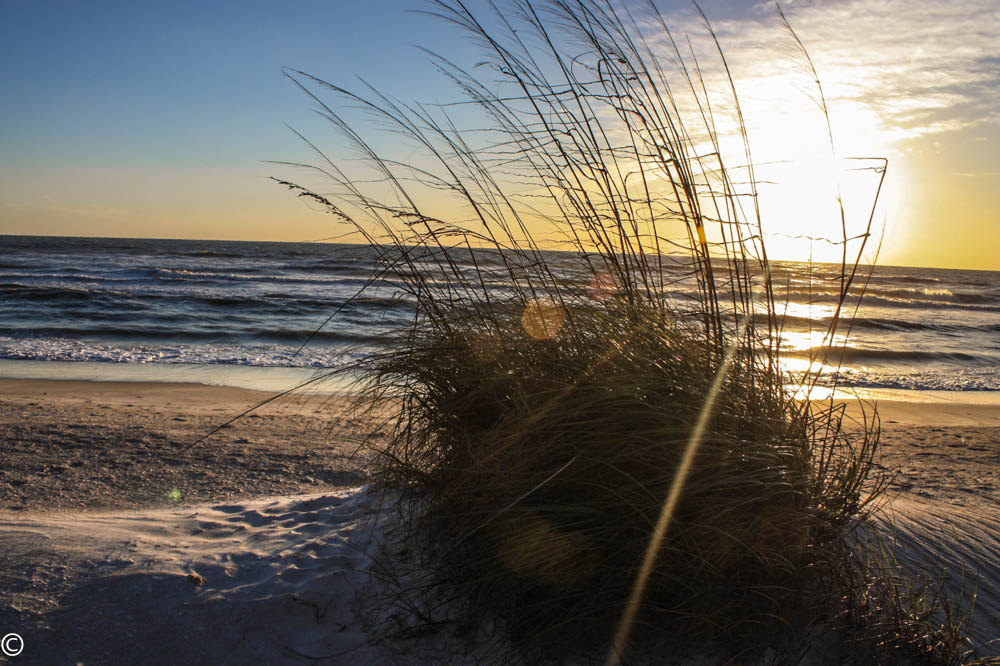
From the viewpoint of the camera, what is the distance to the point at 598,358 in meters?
1.94

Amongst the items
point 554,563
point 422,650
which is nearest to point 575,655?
point 554,563

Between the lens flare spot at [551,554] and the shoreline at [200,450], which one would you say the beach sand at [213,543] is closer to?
the shoreline at [200,450]

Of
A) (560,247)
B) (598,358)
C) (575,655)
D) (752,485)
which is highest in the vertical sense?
(560,247)

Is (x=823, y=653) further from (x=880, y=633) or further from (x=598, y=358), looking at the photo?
(x=598, y=358)

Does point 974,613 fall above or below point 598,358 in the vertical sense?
below

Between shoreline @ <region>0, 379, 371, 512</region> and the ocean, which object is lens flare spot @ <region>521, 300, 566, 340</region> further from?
shoreline @ <region>0, 379, 371, 512</region>

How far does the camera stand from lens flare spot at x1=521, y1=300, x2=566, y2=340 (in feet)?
6.82

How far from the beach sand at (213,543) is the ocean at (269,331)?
0.77 m

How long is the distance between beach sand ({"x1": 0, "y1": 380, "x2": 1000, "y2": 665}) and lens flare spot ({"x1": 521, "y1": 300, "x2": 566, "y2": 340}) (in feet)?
2.96

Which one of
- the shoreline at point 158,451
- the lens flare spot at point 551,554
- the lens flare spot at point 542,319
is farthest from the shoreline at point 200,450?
the lens flare spot at point 551,554

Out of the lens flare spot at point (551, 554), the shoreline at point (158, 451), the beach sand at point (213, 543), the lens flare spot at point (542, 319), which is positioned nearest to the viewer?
the lens flare spot at point (551, 554)

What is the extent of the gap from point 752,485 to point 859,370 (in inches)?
368

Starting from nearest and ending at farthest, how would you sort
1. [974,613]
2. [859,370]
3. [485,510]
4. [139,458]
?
[485,510] → [974,613] → [139,458] → [859,370]

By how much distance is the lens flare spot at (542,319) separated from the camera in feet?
6.82
